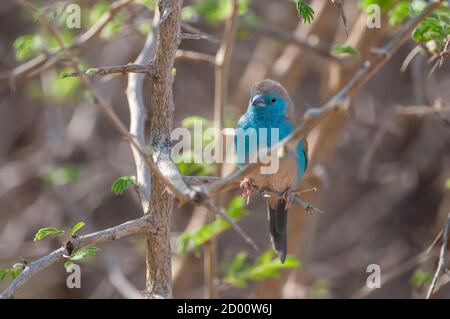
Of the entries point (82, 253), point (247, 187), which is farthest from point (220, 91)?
point (82, 253)

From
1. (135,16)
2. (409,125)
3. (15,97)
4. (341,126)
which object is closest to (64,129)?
(15,97)

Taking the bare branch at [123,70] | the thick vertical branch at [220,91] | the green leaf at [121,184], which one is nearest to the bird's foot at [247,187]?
the thick vertical branch at [220,91]

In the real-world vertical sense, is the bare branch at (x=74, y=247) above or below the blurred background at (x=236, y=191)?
below

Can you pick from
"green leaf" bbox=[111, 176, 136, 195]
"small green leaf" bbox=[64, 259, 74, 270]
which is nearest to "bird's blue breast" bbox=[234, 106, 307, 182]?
"green leaf" bbox=[111, 176, 136, 195]

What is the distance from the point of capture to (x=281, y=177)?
3.98 meters

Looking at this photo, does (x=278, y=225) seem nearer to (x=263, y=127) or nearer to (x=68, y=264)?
(x=263, y=127)

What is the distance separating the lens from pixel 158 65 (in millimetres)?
2699

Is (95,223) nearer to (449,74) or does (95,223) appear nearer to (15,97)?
(15,97)

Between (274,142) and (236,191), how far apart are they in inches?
58.1

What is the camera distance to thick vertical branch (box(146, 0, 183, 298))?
8.81 feet

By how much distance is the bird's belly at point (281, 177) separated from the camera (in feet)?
13.0

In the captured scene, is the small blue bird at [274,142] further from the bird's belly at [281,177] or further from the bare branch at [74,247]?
the bare branch at [74,247]

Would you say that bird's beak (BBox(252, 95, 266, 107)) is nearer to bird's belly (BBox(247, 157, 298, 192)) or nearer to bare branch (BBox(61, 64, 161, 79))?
bird's belly (BBox(247, 157, 298, 192))

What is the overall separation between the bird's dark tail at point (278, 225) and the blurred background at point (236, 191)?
1.17m
